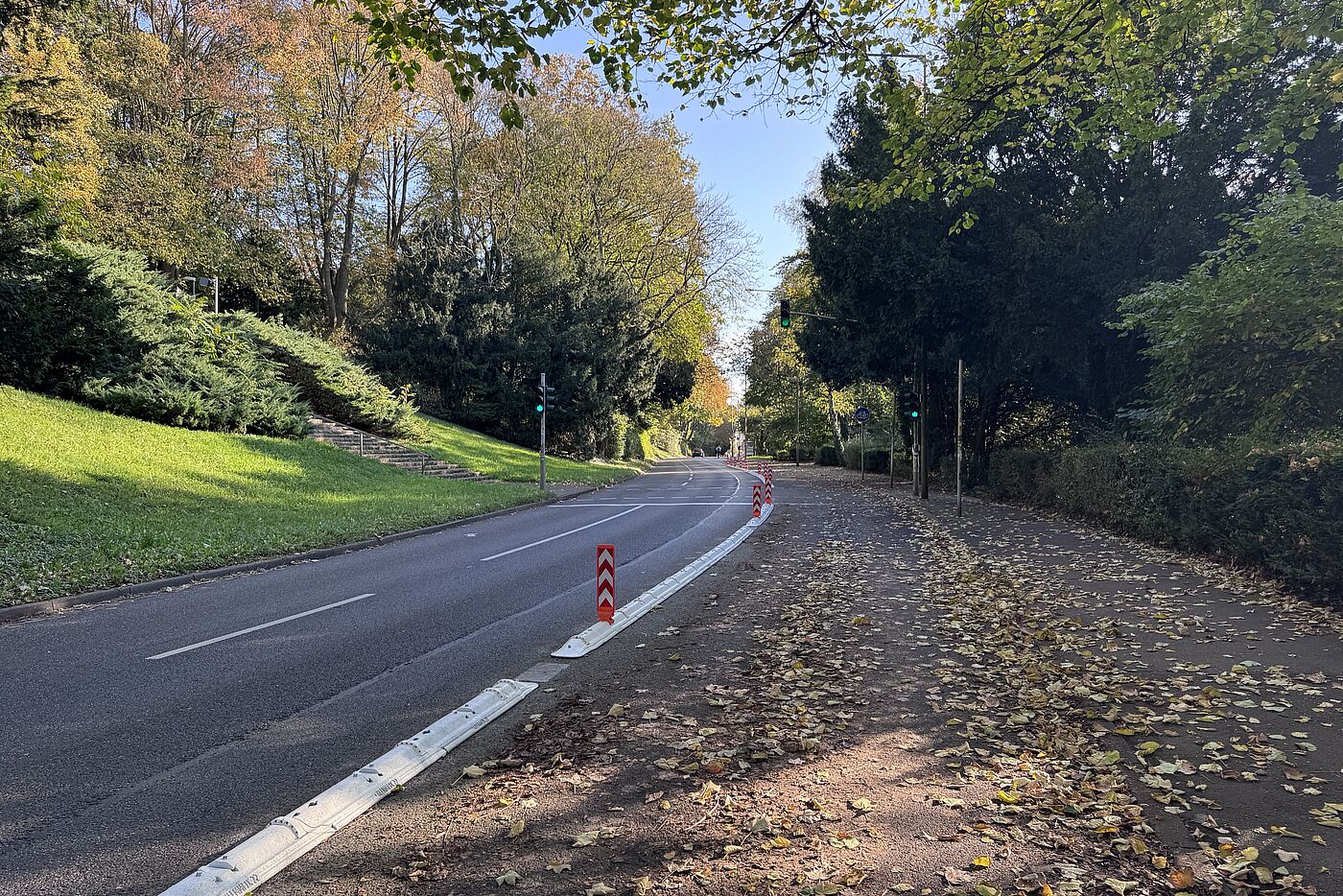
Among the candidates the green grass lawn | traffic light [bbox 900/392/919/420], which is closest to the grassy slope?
the green grass lawn

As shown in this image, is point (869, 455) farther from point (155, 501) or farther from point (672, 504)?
point (155, 501)

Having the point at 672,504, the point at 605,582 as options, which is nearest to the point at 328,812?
the point at 605,582

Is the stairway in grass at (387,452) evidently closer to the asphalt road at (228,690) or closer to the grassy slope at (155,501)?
the grassy slope at (155,501)

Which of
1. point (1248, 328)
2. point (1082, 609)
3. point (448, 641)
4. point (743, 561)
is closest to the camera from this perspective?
point (448, 641)

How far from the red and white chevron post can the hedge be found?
288 inches

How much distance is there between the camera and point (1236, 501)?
9945 mm

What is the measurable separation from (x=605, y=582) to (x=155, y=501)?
10813 millimetres

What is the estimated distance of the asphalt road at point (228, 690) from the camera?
3.89 m

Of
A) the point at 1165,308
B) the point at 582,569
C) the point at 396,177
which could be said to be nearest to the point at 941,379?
the point at 1165,308

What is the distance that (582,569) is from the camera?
463 inches

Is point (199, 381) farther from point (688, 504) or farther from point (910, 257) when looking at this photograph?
point (910, 257)

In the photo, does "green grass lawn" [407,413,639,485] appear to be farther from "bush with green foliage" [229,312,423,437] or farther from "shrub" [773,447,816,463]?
"shrub" [773,447,816,463]

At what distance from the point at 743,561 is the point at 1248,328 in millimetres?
8172

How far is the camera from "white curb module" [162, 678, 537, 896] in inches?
134
